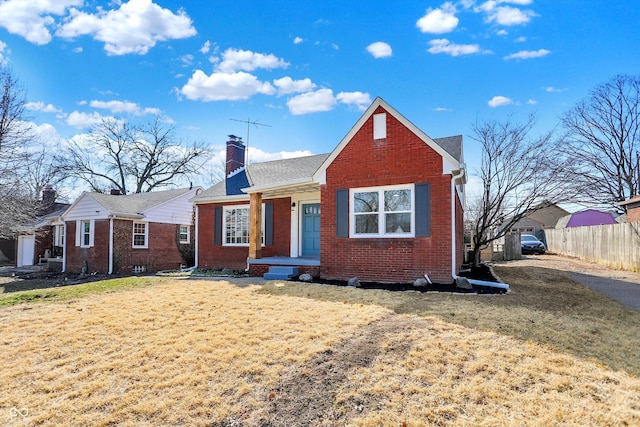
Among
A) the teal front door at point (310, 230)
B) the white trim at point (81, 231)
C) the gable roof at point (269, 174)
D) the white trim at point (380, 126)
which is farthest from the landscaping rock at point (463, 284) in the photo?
the white trim at point (81, 231)

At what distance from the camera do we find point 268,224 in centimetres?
1388

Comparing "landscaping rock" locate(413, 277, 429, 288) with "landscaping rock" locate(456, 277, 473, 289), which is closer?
"landscaping rock" locate(456, 277, 473, 289)

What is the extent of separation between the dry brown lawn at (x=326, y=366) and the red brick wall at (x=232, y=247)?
21.3ft

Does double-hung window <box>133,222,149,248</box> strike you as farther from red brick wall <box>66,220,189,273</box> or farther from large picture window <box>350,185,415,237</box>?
large picture window <box>350,185,415,237</box>

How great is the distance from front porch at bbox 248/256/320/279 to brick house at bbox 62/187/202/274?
31.6ft

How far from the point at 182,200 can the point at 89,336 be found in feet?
52.6

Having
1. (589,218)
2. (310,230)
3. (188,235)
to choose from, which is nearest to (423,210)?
(310,230)

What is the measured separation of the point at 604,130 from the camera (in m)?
25.2

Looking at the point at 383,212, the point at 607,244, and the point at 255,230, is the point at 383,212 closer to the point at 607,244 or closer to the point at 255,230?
the point at 255,230

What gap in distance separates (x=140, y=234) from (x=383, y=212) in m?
14.6

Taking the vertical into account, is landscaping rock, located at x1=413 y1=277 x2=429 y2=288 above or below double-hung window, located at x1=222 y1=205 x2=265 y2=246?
below

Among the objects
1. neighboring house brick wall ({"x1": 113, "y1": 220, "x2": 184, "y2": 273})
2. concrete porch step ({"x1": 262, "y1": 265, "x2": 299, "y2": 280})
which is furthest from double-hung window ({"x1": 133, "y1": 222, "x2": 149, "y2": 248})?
concrete porch step ({"x1": 262, "y1": 265, "x2": 299, "y2": 280})

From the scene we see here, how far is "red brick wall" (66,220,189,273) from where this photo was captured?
18.0 meters

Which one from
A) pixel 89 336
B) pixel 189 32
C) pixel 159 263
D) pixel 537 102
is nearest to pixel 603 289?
pixel 537 102
